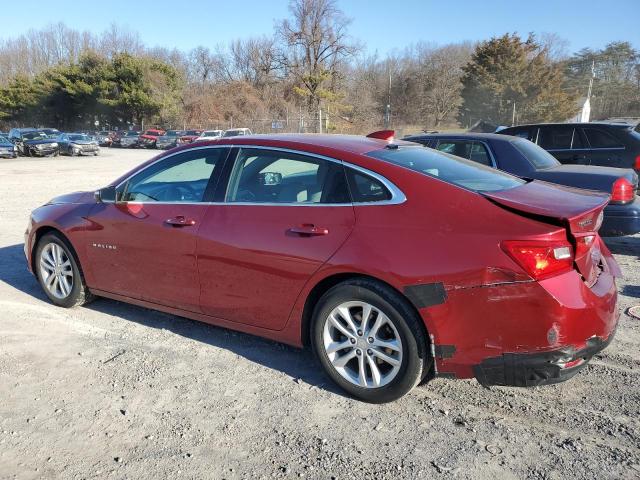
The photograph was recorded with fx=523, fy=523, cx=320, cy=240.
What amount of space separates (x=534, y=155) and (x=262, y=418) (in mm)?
5203

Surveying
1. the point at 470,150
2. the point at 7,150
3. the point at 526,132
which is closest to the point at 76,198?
the point at 470,150

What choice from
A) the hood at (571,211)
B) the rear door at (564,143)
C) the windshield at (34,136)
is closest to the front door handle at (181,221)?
the hood at (571,211)

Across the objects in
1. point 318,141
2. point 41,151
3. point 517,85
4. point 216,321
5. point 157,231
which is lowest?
point 41,151

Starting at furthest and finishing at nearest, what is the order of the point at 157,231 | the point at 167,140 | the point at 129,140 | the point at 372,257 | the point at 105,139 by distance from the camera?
the point at 105,139
the point at 129,140
the point at 167,140
the point at 157,231
the point at 372,257

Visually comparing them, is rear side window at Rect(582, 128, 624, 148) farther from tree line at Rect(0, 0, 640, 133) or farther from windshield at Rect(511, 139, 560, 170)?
tree line at Rect(0, 0, 640, 133)

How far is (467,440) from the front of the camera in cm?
277

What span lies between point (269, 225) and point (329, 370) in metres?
0.99

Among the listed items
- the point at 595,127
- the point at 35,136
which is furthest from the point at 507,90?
the point at 595,127

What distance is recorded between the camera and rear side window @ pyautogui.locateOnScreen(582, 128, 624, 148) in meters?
8.09

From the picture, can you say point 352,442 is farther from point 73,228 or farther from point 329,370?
point 73,228

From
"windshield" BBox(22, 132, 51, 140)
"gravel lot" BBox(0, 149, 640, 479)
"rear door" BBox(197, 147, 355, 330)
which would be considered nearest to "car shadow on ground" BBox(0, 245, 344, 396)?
"gravel lot" BBox(0, 149, 640, 479)

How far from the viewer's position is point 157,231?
3.92m

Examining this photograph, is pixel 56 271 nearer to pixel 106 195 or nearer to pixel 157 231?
pixel 106 195

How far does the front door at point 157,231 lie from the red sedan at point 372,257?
0.01 m
